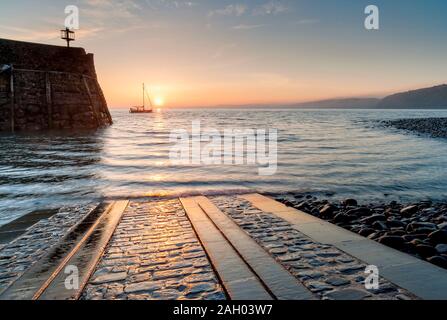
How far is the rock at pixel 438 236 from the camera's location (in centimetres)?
502

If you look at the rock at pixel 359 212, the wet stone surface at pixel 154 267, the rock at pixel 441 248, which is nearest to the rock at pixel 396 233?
the rock at pixel 441 248

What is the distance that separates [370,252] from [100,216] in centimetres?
513

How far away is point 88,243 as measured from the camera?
15.4 ft

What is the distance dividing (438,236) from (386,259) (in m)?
1.83

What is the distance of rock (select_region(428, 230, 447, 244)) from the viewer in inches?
198

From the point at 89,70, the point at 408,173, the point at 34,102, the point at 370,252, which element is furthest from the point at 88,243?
the point at 89,70

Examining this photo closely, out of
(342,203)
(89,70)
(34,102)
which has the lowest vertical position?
(342,203)

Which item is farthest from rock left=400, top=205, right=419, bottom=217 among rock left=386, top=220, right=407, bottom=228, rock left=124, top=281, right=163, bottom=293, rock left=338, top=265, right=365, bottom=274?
rock left=124, top=281, right=163, bottom=293

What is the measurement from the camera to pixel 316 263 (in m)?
3.88

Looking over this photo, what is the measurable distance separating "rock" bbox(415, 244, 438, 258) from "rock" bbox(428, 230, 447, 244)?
58 centimetres

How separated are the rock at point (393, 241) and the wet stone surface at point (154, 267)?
9.68 ft

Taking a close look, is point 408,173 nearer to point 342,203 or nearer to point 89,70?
point 342,203

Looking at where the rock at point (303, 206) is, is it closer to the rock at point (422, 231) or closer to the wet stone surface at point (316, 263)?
the wet stone surface at point (316, 263)
